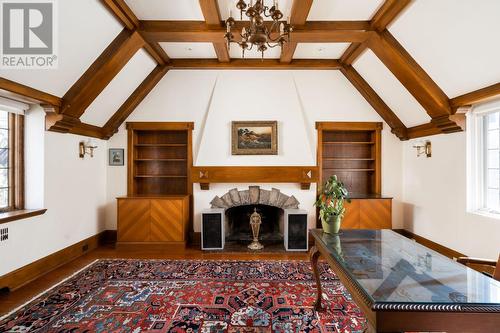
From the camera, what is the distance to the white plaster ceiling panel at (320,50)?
4.16 metres

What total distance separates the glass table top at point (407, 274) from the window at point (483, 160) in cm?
223

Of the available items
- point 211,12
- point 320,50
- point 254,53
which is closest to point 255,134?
point 254,53

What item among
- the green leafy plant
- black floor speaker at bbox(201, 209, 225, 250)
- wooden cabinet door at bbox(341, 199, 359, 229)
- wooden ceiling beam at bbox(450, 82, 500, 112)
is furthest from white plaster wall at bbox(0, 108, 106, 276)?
wooden ceiling beam at bbox(450, 82, 500, 112)

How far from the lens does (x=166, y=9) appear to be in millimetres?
3207

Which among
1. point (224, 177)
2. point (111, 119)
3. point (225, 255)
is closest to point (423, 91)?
point (224, 177)

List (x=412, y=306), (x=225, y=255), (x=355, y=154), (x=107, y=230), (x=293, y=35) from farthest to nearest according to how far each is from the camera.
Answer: (x=355, y=154) → (x=107, y=230) → (x=225, y=255) → (x=293, y=35) → (x=412, y=306)

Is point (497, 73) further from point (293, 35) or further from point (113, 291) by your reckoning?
point (113, 291)

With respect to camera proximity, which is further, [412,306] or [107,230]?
[107,230]

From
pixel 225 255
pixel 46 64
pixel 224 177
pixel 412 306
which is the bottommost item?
pixel 225 255

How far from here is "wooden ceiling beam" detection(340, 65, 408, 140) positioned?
4680 millimetres

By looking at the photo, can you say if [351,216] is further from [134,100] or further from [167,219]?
[134,100]

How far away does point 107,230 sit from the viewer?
5023 mm

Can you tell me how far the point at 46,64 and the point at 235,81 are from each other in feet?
9.29

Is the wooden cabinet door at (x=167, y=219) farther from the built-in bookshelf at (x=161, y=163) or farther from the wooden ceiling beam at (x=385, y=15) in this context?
the wooden ceiling beam at (x=385, y=15)
